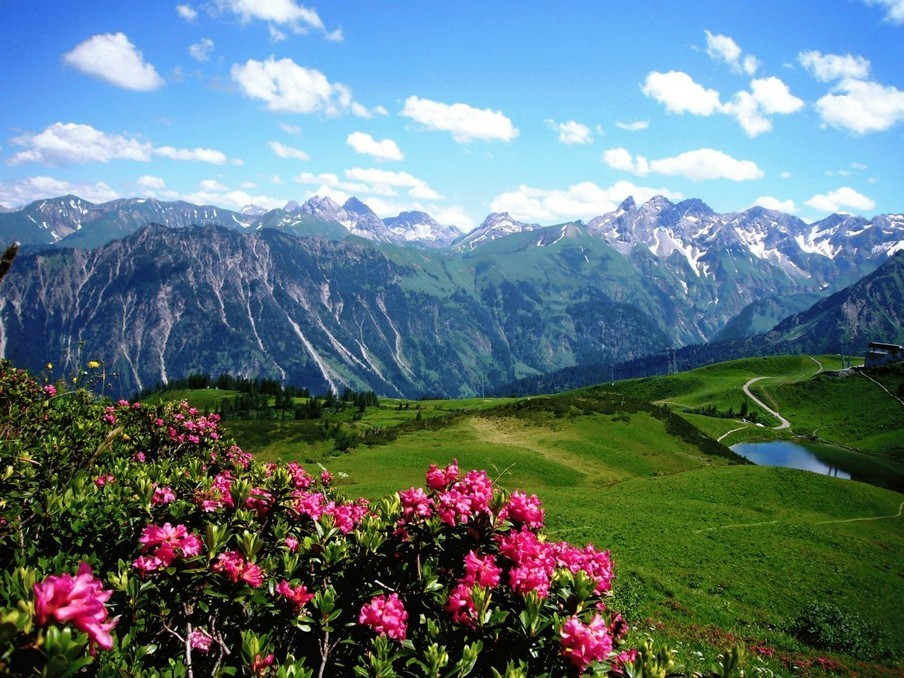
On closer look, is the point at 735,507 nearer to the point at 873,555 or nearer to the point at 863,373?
the point at 873,555

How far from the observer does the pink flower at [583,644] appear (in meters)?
4.91

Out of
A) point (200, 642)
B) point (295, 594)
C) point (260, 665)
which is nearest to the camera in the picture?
point (260, 665)

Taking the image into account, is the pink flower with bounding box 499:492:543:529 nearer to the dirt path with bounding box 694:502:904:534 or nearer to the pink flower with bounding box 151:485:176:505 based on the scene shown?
the pink flower with bounding box 151:485:176:505

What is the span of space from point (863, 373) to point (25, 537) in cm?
18751

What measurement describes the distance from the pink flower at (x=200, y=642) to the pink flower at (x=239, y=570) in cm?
97

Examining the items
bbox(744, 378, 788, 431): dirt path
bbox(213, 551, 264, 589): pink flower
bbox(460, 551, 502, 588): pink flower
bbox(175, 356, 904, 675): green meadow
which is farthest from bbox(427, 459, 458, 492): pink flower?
bbox(744, 378, 788, 431): dirt path

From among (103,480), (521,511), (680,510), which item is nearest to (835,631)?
(680,510)

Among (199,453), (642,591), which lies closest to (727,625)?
(642,591)

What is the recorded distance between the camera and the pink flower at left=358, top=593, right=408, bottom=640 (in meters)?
5.40

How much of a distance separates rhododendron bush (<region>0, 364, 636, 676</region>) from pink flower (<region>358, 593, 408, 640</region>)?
0.02 meters

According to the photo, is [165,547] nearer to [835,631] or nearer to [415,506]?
[415,506]

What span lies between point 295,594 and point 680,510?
36.8 metres

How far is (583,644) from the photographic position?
493 centimetres

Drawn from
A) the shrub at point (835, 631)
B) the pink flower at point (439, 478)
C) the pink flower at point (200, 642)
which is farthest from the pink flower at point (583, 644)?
the shrub at point (835, 631)
